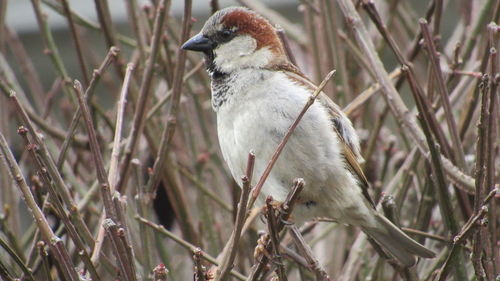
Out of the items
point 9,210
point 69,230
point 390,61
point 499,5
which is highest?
point 499,5

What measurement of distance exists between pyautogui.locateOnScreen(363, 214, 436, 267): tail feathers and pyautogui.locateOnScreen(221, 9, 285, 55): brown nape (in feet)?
1.70

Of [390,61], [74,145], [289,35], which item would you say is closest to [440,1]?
[289,35]

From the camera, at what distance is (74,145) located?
7.09 feet

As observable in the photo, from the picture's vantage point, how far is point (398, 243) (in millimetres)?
1697

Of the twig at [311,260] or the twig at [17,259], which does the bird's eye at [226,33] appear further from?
the twig at [17,259]

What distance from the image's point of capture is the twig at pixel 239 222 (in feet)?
3.87

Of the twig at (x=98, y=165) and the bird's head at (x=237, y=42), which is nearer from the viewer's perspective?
the twig at (x=98, y=165)

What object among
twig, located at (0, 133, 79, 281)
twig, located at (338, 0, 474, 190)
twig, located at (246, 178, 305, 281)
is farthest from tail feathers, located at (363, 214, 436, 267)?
twig, located at (0, 133, 79, 281)

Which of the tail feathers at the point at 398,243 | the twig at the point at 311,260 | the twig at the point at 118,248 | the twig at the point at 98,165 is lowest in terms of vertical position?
the tail feathers at the point at 398,243

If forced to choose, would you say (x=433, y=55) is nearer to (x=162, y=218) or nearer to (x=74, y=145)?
(x=74, y=145)

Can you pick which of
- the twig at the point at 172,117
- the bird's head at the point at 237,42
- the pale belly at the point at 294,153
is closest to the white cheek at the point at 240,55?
the bird's head at the point at 237,42

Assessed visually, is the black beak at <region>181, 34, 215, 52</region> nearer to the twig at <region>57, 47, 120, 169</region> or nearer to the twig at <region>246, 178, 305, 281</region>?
the twig at <region>57, 47, 120, 169</region>

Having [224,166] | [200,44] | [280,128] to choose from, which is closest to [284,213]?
[280,128]

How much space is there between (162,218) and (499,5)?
1307 mm
